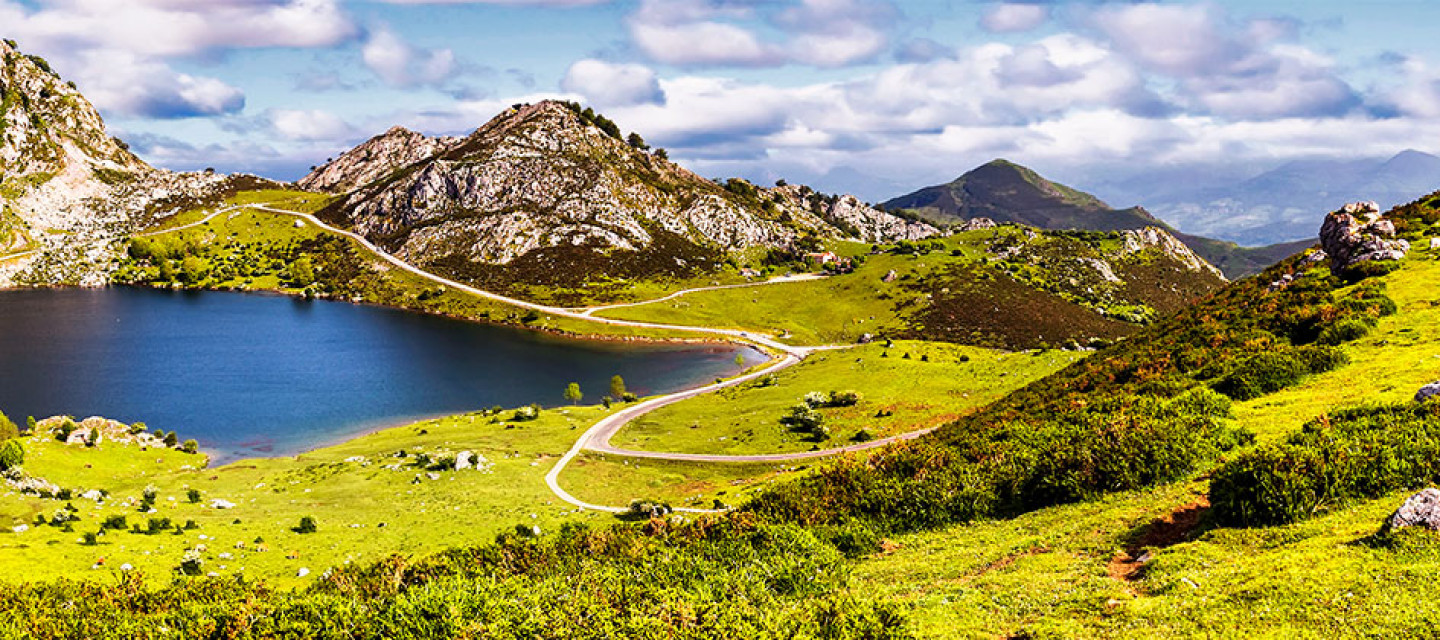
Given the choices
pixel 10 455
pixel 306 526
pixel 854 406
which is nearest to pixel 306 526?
pixel 306 526

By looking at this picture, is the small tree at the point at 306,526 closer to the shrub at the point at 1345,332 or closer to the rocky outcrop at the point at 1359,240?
the shrub at the point at 1345,332

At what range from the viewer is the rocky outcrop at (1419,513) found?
19.3 m

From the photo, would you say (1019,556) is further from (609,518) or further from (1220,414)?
(609,518)

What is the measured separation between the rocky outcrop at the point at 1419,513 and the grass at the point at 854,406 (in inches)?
2277

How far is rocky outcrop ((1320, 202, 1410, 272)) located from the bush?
143 feet

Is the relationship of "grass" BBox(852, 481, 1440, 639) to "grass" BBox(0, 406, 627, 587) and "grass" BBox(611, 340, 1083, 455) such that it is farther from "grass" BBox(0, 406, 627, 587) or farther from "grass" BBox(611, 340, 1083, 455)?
"grass" BBox(611, 340, 1083, 455)

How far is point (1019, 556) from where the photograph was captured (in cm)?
2755

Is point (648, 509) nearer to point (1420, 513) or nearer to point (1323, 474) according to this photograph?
point (1323, 474)

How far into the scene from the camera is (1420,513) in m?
19.6

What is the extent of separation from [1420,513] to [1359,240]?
184ft

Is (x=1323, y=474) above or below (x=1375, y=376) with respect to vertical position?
below

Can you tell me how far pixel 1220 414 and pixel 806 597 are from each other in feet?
83.2

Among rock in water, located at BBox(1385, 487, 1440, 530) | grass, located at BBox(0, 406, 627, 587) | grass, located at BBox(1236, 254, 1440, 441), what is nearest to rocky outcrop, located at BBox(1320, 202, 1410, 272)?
grass, located at BBox(1236, 254, 1440, 441)

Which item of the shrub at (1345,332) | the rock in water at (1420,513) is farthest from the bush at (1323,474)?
the shrub at (1345,332)
